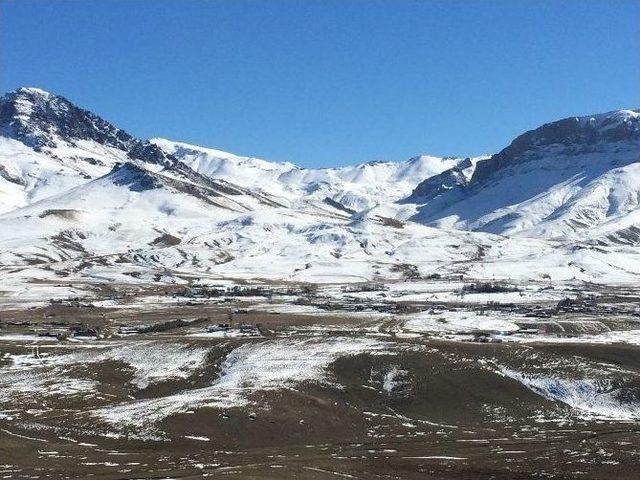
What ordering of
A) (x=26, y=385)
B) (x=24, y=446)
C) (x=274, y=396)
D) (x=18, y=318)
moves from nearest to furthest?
(x=24, y=446) → (x=274, y=396) → (x=26, y=385) → (x=18, y=318)

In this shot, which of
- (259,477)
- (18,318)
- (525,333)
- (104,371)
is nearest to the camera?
(259,477)

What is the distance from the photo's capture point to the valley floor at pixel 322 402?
253 ft

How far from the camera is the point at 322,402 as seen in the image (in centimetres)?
10075

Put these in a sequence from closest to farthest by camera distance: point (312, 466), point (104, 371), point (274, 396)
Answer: point (312, 466) → point (274, 396) → point (104, 371)

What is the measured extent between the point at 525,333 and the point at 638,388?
45.5m

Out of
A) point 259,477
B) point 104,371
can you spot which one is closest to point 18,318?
point 104,371

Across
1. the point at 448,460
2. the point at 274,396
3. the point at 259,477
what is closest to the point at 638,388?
the point at 448,460

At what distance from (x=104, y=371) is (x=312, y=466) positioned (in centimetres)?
5606

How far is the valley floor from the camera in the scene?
253 feet

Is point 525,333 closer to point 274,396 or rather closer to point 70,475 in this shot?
point 274,396

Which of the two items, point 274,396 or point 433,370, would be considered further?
point 433,370

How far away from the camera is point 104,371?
12038 centimetres

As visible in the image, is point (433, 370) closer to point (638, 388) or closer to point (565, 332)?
point (638, 388)

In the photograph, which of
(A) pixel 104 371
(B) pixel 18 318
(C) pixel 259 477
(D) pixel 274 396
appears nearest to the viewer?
(C) pixel 259 477
